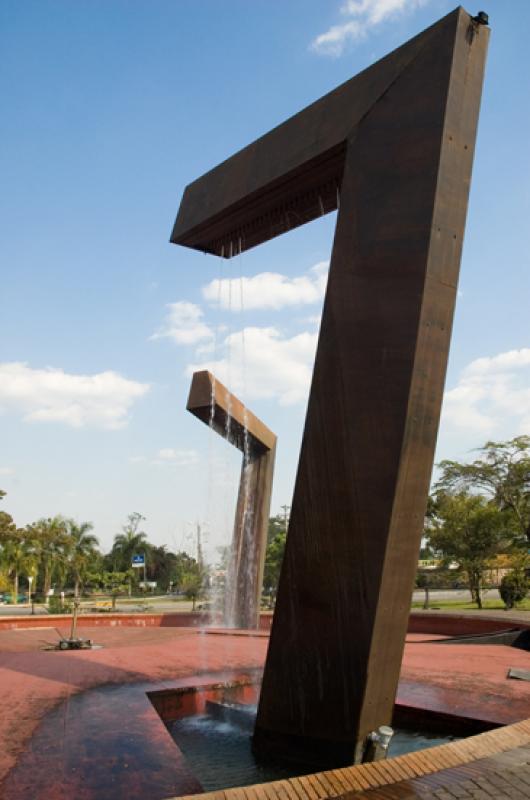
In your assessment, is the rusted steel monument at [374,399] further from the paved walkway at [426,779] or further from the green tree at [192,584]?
the green tree at [192,584]

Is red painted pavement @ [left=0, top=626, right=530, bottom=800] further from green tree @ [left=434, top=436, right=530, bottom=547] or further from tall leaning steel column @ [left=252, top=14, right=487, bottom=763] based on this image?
green tree @ [left=434, top=436, right=530, bottom=547]

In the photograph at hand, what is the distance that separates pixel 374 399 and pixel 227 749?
9.98 feet

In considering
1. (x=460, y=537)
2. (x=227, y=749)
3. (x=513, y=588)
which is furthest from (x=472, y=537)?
(x=227, y=749)

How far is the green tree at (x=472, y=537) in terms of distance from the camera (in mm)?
26016

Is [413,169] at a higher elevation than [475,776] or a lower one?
higher

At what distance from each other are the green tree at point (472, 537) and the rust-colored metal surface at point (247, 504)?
14960mm

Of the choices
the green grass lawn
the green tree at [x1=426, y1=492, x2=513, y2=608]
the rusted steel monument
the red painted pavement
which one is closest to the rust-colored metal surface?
the red painted pavement

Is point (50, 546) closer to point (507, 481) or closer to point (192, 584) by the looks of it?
point (192, 584)

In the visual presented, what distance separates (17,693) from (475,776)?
4.29 meters

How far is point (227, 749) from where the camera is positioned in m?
4.99

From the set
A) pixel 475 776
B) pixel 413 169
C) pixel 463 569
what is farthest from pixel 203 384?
pixel 463 569

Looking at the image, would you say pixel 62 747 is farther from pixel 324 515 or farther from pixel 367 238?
pixel 367 238

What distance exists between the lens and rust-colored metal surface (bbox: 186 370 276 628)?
12961mm

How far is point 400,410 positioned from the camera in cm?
455
